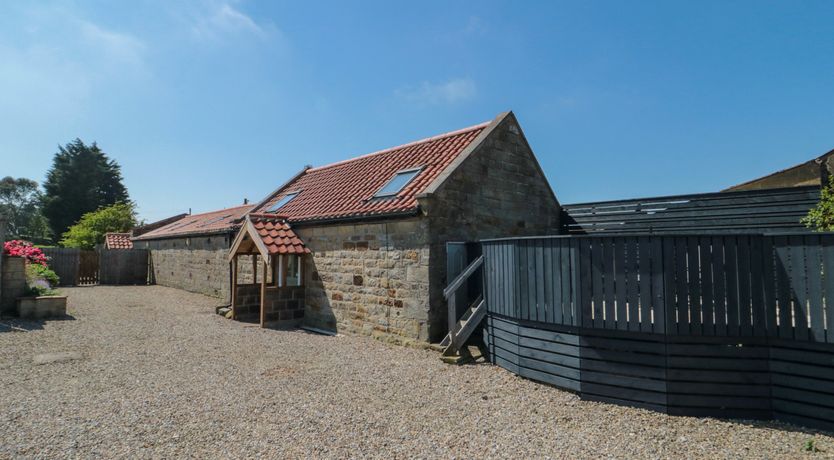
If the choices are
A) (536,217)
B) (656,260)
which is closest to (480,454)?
(656,260)

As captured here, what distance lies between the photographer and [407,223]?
8.60 meters

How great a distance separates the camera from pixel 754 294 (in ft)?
15.2

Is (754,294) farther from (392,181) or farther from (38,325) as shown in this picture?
(38,325)

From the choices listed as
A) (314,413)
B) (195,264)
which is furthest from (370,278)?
(195,264)

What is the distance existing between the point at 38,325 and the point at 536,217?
1334 centimetres

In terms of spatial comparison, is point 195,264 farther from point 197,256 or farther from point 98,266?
point 98,266

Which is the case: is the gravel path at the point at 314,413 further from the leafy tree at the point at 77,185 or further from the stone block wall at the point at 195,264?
the leafy tree at the point at 77,185

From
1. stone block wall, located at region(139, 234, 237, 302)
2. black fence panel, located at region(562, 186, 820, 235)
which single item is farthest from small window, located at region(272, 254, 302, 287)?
black fence panel, located at region(562, 186, 820, 235)

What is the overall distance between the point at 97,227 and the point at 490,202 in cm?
3893

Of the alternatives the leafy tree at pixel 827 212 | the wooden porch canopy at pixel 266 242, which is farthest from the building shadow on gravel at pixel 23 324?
the leafy tree at pixel 827 212

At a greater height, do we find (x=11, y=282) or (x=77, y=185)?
(x=77, y=185)

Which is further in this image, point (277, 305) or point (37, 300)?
point (37, 300)

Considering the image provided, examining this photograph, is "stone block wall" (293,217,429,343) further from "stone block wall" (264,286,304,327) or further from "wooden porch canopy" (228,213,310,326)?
"wooden porch canopy" (228,213,310,326)

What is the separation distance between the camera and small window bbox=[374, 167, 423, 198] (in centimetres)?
998
